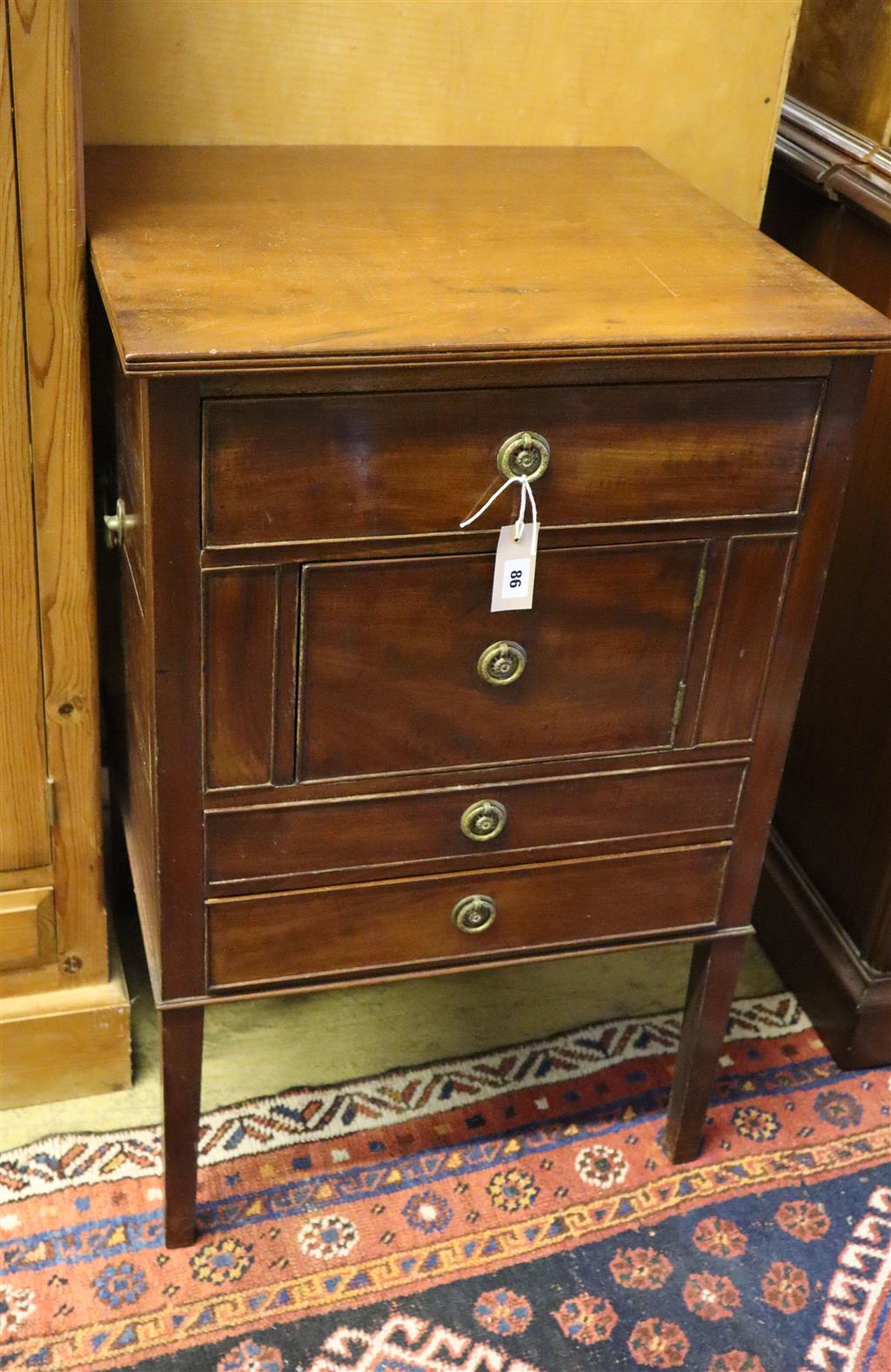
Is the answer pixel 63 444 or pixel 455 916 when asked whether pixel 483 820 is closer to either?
pixel 455 916

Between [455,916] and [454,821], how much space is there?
12cm

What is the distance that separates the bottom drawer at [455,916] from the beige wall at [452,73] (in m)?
0.73

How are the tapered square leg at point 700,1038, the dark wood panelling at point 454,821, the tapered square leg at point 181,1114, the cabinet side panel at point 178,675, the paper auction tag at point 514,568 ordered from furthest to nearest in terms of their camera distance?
the tapered square leg at point 700,1038 → the tapered square leg at point 181,1114 → the dark wood panelling at point 454,821 → the paper auction tag at point 514,568 → the cabinet side panel at point 178,675

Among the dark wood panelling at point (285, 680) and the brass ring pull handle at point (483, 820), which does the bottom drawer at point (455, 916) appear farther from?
the dark wood panelling at point (285, 680)

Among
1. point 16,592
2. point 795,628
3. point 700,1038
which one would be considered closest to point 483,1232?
point 700,1038

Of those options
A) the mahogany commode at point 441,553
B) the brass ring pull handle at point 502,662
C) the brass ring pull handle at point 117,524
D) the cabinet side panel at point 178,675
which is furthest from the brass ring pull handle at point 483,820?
the brass ring pull handle at point 117,524

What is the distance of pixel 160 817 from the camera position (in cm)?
131

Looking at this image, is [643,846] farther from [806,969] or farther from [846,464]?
[806,969]

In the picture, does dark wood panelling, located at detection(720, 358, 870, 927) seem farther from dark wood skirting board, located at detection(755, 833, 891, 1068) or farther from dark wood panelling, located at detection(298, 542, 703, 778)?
dark wood skirting board, located at detection(755, 833, 891, 1068)

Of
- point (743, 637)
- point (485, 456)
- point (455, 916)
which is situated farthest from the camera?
point (455, 916)

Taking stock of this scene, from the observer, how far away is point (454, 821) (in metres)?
1.41

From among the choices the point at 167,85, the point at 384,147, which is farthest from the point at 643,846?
the point at 167,85

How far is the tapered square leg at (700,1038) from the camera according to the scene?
160 centimetres

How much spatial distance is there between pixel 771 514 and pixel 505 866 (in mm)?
435
